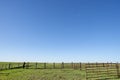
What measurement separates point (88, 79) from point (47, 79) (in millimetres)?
5904

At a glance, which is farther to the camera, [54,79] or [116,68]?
[116,68]

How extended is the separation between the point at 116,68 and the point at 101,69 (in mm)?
2663

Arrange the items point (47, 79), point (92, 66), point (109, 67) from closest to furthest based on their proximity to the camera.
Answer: point (47, 79) < point (92, 66) < point (109, 67)

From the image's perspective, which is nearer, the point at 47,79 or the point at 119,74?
the point at 47,79

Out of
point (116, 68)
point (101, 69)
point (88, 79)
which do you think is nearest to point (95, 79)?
point (88, 79)

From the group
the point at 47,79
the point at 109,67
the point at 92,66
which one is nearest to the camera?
the point at 47,79

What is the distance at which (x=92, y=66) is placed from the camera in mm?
25422

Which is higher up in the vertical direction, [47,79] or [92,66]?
[92,66]

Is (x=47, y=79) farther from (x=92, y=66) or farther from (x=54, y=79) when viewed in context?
(x=92, y=66)

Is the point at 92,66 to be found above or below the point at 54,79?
above

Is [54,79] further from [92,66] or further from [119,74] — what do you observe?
[119,74]

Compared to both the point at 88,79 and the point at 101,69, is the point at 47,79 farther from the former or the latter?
the point at 101,69

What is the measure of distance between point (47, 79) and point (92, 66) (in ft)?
23.5

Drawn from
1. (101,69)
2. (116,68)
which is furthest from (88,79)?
(116,68)
